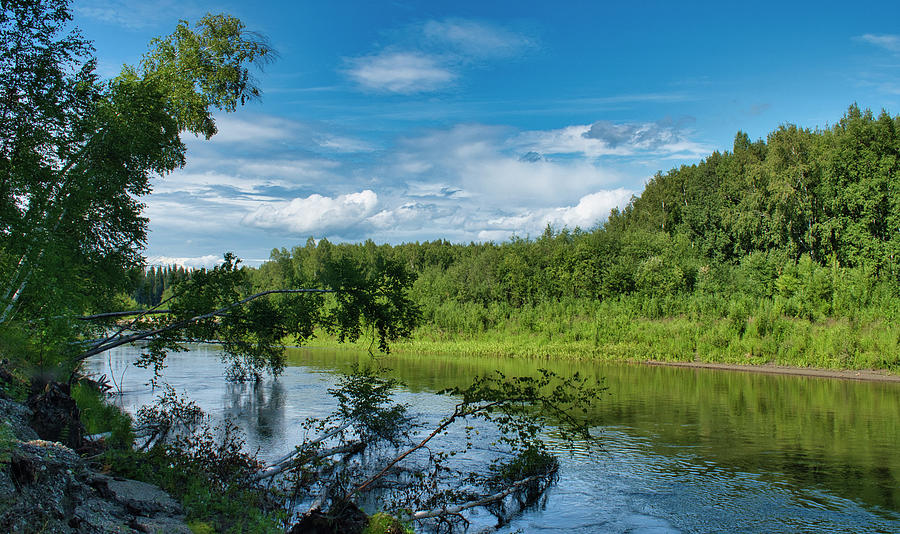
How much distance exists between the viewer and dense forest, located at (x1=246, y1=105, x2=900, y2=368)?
42656mm

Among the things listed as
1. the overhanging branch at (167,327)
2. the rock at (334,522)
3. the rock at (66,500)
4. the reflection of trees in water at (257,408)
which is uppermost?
the overhanging branch at (167,327)

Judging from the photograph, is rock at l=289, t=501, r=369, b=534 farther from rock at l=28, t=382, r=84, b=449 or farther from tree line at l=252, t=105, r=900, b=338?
tree line at l=252, t=105, r=900, b=338

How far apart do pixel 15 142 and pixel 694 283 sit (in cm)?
5531

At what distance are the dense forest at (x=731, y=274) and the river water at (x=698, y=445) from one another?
718 cm

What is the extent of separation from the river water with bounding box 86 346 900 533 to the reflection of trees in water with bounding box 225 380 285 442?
0.25 ft

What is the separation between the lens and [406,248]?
391ft

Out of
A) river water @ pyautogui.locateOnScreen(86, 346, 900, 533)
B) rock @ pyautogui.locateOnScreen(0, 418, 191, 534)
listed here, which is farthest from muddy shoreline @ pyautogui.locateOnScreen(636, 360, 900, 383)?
rock @ pyautogui.locateOnScreen(0, 418, 191, 534)

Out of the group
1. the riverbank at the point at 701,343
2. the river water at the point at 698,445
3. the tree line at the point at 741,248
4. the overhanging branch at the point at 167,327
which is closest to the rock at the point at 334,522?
the river water at the point at 698,445

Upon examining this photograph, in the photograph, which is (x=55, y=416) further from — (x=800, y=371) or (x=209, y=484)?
(x=800, y=371)

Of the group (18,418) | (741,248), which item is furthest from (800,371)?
(18,418)

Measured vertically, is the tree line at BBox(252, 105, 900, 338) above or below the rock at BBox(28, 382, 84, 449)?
above

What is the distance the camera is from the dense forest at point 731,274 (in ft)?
140

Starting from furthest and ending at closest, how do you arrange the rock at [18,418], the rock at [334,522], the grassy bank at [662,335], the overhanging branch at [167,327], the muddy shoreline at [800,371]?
the grassy bank at [662,335], the muddy shoreline at [800,371], the overhanging branch at [167,327], the rock at [334,522], the rock at [18,418]

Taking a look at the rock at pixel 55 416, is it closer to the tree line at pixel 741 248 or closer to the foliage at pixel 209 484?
the foliage at pixel 209 484
